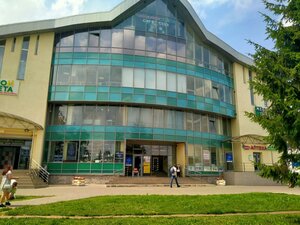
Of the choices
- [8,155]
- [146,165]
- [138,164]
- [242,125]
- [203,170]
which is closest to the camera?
[8,155]

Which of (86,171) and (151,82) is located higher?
(151,82)

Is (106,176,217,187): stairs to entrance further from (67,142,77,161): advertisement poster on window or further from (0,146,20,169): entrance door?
(0,146,20,169): entrance door

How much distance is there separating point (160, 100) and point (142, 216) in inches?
780

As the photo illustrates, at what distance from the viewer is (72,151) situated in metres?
25.9

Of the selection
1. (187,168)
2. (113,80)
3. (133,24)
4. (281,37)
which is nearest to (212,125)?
(187,168)

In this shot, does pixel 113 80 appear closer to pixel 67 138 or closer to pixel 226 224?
pixel 67 138

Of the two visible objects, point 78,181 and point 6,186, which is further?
point 78,181

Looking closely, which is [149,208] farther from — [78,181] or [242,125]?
[242,125]

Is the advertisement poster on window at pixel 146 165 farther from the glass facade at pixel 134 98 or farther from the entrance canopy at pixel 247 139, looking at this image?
the entrance canopy at pixel 247 139

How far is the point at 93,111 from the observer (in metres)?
27.0

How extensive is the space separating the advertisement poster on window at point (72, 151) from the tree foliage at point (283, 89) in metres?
20.4

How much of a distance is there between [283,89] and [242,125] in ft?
86.4

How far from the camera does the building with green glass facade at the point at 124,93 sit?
26.0 meters

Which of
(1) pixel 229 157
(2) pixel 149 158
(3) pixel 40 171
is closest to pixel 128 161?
(2) pixel 149 158
